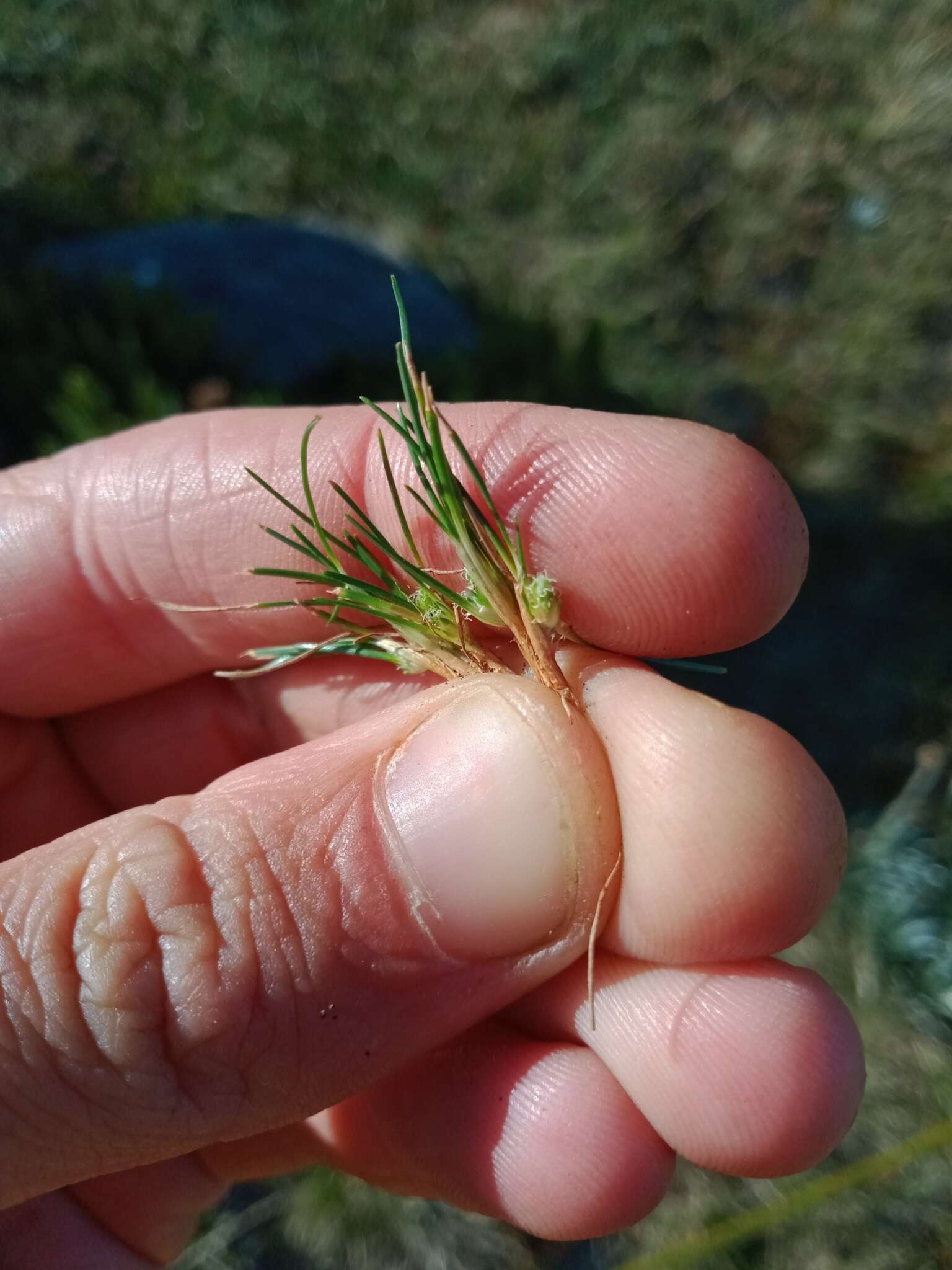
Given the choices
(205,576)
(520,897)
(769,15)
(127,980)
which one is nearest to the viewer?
(127,980)

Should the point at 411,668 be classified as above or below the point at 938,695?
above

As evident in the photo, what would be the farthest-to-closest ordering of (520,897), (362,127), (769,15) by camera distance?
(362,127), (769,15), (520,897)

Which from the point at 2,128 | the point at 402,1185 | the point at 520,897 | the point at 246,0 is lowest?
the point at 402,1185

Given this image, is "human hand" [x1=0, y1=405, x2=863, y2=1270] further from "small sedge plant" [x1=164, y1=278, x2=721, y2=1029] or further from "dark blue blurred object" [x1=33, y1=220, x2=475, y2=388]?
"dark blue blurred object" [x1=33, y1=220, x2=475, y2=388]

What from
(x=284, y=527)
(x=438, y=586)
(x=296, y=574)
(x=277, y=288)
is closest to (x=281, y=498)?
(x=296, y=574)

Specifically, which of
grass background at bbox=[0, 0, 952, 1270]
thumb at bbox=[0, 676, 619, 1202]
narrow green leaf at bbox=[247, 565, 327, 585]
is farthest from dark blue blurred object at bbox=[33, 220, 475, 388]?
thumb at bbox=[0, 676, 619, 1202]

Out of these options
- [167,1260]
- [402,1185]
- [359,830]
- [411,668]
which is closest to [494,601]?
[411,668]

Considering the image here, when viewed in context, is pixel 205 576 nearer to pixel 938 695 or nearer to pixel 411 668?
pixel 411 668
